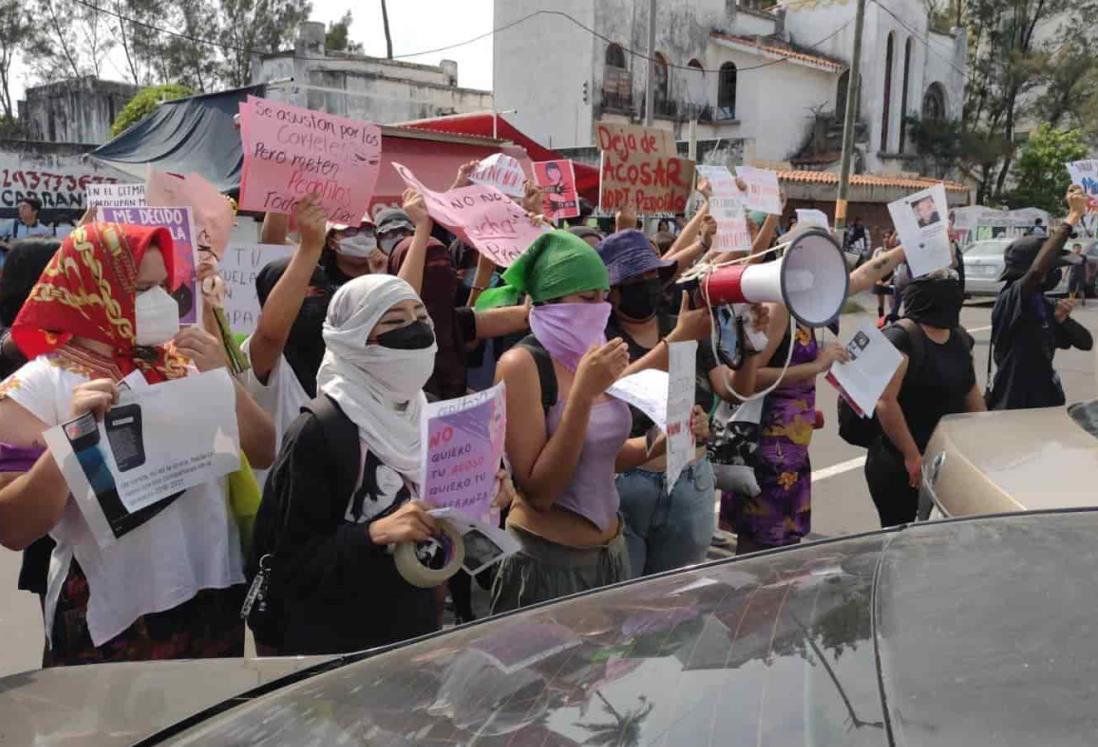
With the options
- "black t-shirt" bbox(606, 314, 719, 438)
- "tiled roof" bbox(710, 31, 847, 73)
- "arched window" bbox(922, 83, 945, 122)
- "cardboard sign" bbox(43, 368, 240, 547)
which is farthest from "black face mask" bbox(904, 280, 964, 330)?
"arched window" bbox(922, 83, 945, 122)

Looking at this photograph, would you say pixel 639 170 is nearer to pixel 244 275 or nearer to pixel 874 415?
pixel 874 415

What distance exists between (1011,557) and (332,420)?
4.76 ft

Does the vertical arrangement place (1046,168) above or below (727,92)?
below

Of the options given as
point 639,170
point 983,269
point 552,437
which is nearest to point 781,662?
point 552,437

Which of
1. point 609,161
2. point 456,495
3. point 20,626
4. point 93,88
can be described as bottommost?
point 20,626

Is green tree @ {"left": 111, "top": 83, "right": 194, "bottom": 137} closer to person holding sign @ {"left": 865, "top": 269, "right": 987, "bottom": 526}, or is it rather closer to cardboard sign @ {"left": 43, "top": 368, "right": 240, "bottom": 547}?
person holding sign @ {"left": 865, "top": 269, "right": 987, "bottom": 526}

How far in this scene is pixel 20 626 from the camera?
4.23 metres

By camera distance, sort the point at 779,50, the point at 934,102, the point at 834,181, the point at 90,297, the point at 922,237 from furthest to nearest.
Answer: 1. the point at 934,102
2. the point at 779,50
3. the point at 834,181
4. the point at 922,237
5. the point at 90,297

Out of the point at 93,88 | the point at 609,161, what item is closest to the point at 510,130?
the point at 609,161

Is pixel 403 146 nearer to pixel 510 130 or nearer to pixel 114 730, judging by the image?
pixel 510 130

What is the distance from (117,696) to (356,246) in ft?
8.04

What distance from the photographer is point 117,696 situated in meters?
1.81

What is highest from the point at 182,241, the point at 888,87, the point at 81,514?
the point at 888,87

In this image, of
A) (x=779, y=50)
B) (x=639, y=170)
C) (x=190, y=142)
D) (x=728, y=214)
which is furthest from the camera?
(x=779, y=50)
